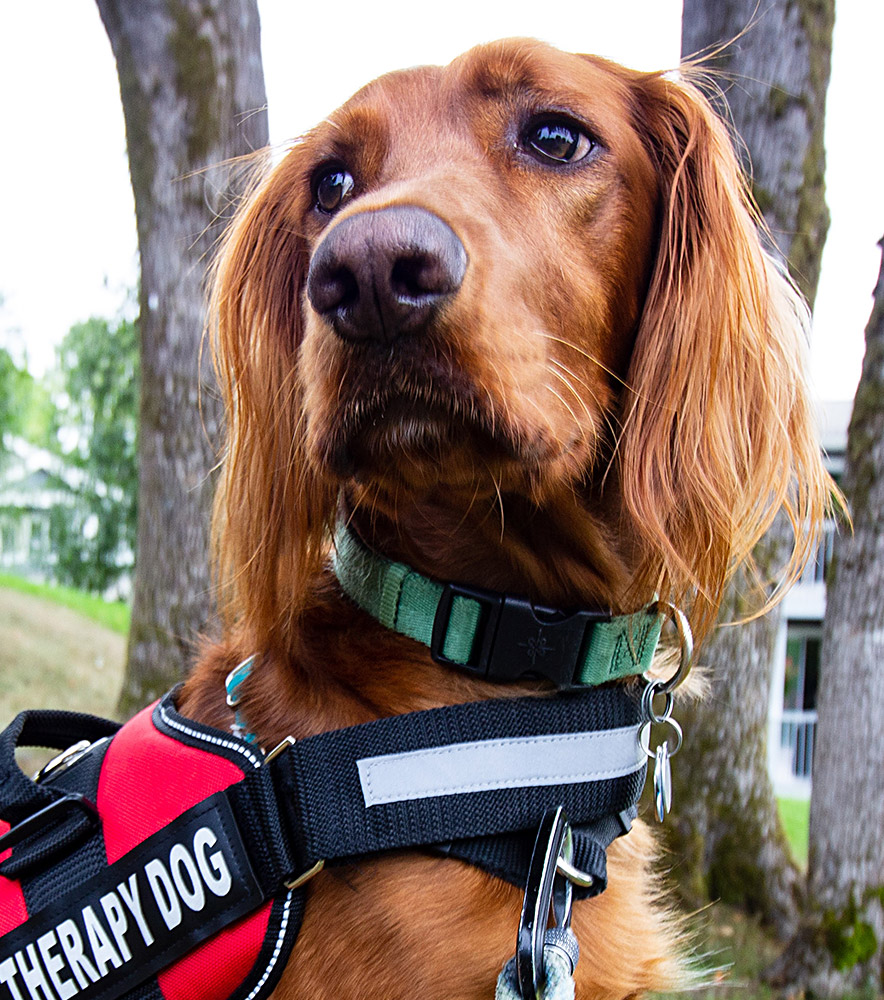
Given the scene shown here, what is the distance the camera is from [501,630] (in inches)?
61.9

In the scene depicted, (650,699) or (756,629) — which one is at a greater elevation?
(650,699)

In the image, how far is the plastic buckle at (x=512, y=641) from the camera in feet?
5.14

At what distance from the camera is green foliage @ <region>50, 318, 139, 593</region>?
27562 mm

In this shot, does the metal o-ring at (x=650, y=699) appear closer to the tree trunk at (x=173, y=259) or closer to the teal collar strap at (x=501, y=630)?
the teal collar strap at (x=501, y=630)

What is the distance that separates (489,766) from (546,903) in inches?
8.7

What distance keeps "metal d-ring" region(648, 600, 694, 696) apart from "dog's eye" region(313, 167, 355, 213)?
110 cm

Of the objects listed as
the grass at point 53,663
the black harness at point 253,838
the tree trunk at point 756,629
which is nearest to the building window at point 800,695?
the grass at point 53,663

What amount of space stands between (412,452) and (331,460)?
0.17m

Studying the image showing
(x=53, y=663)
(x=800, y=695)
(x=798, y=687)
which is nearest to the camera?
(x=53, y=663)

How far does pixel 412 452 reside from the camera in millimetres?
1426

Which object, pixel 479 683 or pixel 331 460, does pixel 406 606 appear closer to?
pixel 479 683

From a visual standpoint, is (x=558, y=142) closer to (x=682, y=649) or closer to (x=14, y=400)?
(x=682, y=649)

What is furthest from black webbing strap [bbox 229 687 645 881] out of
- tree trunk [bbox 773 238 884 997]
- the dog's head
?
tree trunk [bbox 773 238 884 997]

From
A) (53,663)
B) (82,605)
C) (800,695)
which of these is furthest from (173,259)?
(800,695)
